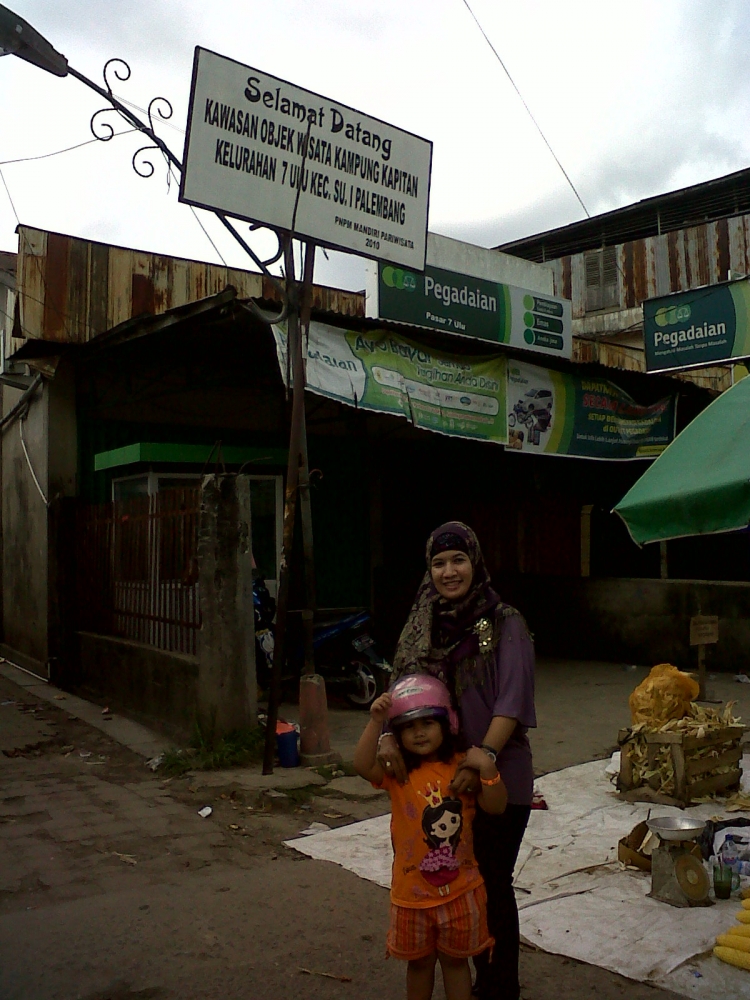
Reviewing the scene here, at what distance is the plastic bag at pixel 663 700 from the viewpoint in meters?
5.66

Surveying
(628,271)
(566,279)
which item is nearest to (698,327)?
(628,271)

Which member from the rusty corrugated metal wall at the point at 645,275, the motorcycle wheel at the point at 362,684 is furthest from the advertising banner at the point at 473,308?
the rusty corrugated metal wall at the point at 645,275

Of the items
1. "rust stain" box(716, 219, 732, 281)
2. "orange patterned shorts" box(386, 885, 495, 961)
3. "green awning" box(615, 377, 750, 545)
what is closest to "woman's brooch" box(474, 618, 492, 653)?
"orange patterned shorts" box(386, 885, 495, 961)

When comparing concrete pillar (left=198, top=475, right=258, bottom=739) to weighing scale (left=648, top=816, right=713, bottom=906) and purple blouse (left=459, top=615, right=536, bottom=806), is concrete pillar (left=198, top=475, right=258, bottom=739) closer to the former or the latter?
weighing scale (left=648, top=816, right=713, bottom=906)

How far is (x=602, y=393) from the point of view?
1138cm

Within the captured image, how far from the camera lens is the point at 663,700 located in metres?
5.68

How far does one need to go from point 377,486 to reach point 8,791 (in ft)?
25.3

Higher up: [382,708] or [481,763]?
[382,708]

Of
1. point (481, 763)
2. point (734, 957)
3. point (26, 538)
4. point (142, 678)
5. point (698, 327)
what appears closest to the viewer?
point (481, 763)

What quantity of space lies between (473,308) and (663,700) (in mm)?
6599

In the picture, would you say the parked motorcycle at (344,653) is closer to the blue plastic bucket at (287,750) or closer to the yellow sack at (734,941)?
the blue plastic bucket at (287,750)

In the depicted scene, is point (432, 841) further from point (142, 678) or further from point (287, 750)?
point (142, 678)

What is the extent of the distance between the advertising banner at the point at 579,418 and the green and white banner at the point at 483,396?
0.01m

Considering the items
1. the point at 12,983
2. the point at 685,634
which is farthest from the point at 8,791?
the point at 685,634
